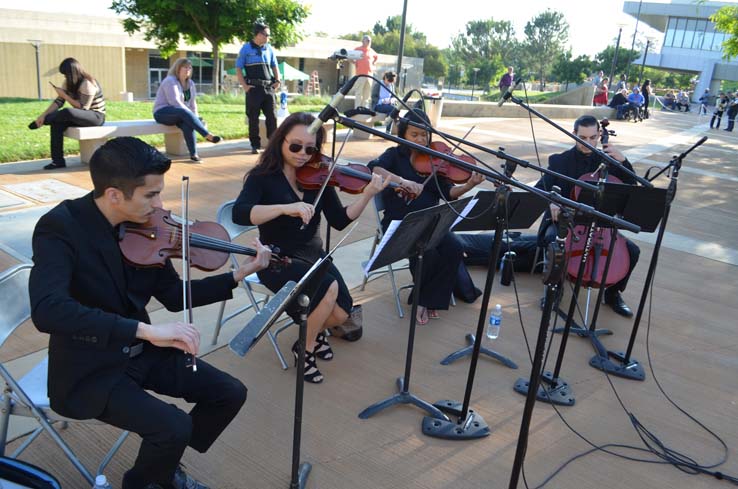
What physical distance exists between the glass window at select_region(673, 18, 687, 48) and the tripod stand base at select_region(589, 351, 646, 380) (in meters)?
64.9

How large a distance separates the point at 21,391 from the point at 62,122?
19.5 ft

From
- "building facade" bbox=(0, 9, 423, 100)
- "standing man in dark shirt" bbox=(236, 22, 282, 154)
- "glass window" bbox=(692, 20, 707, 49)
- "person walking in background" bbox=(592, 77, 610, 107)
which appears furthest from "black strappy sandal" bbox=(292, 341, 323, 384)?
"glass window" bbox=(692, 20, 707, 49)

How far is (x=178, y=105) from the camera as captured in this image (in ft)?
26.8

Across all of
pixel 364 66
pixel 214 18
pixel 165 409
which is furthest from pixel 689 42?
pixel 165 409

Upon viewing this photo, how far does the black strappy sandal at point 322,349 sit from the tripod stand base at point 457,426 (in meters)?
0.81

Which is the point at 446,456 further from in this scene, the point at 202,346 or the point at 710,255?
the point at 710,255

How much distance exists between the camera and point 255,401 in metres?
3.22

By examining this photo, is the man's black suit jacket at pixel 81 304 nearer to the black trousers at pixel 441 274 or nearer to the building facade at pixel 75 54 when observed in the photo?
the black trousers at pixel 441 274

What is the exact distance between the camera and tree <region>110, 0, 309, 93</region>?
1858cm

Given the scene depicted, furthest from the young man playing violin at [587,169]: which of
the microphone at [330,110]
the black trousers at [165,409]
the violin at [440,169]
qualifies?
the black trousers at [165,409]

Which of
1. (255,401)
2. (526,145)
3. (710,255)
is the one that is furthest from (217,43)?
(255,401)

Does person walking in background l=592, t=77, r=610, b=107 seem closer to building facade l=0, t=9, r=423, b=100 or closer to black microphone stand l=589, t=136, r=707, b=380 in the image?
building facade l=0, t=9, r=423, b=100

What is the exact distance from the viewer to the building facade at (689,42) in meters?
54.2

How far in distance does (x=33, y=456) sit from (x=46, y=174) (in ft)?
17.9
